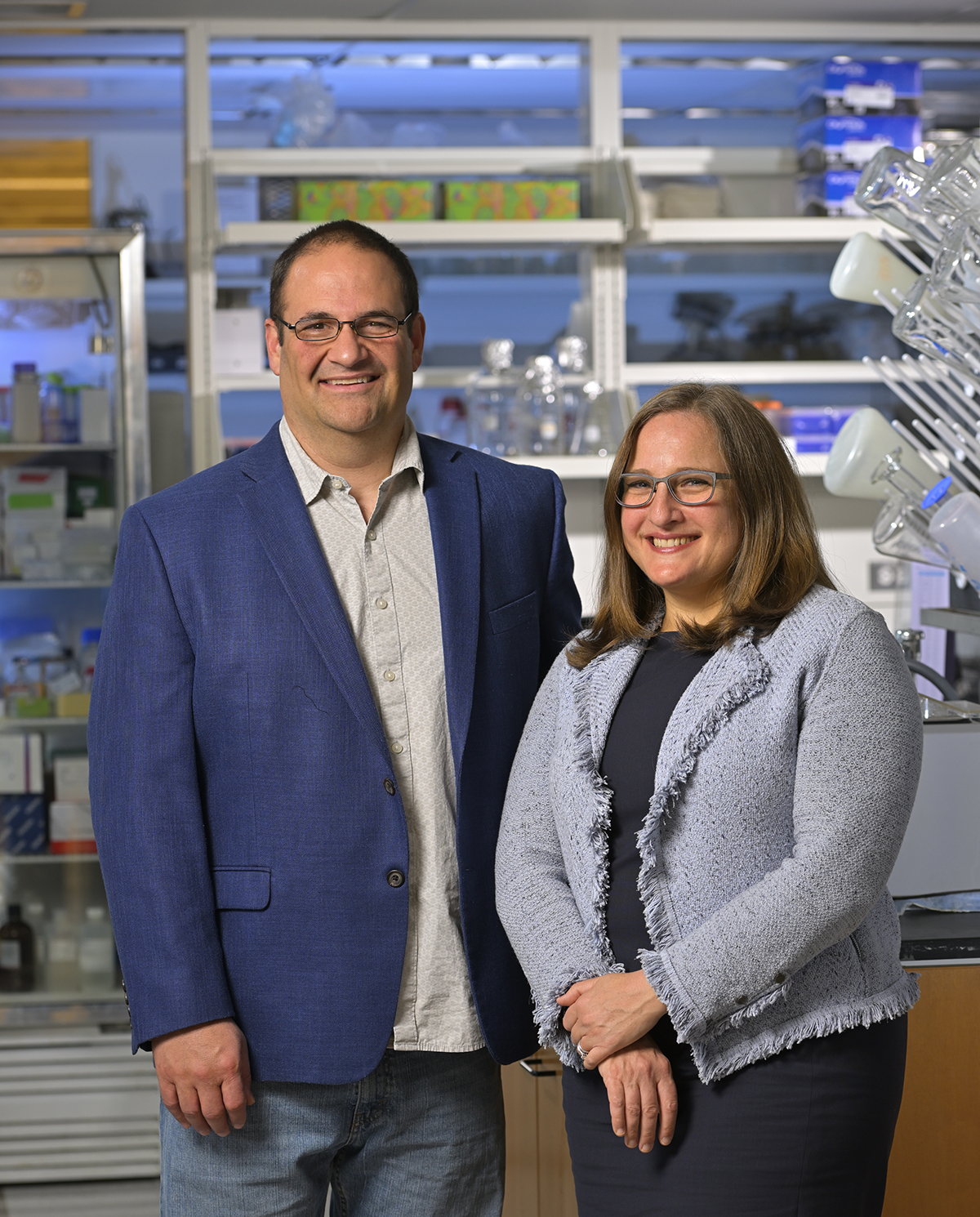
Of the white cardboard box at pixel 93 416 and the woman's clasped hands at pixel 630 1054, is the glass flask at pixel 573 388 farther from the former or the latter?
the woman's clasped hands at pixel 630 1054

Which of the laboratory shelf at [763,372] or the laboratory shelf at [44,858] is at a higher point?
the laboratory shelf at [763,372]

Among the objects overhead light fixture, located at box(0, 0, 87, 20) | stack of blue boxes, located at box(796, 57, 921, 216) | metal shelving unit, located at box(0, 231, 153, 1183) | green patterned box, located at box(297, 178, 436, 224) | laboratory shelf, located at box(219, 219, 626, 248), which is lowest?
metal shelving unit, located at box(0, 231, 153, 1183)

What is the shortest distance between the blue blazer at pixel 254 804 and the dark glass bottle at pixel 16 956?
210 centimetres

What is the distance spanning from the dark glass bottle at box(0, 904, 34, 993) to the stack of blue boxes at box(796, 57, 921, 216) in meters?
2.64

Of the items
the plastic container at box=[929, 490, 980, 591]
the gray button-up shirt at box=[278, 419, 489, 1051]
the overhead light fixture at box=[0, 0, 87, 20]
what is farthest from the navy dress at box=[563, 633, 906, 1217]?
the overhead light fixture at box=[0, 0, 87, 20]

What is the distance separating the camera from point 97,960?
10.5 ft

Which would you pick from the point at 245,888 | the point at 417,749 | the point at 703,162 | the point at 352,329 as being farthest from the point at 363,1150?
the point at 703,162

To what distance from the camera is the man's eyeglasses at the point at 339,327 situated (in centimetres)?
129

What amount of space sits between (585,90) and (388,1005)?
2.55 m

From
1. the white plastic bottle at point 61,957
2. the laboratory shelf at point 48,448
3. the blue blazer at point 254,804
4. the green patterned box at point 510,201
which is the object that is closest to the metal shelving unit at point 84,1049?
the laboratory shelf at point 48,448

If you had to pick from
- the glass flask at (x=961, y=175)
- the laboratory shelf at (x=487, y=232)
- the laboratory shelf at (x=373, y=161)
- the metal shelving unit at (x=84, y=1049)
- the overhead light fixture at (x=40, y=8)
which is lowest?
the metal shelving unit at (x=84, y=1049)

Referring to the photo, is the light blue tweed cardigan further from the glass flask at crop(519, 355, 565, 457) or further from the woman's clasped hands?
the glass flask at crop(519, 355, 565, 457)

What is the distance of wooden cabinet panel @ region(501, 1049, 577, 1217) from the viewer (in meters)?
1.71

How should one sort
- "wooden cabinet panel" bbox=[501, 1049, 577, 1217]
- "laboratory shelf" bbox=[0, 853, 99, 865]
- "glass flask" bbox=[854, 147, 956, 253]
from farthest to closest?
1. "laboratory shelf" bbox=[0, 853, 99, 865]
2. "wooden cabinet panel" bbox=[501, 1049, 577, 1217]
3. "glass flask" bbox=[854, 147, 956, 253]
